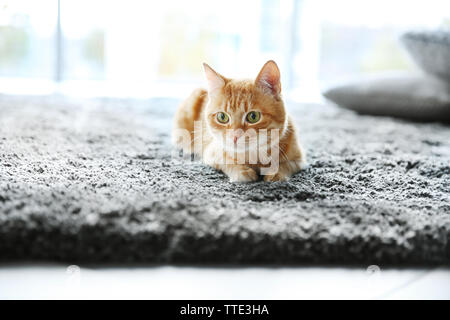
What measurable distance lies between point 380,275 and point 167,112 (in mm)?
1607

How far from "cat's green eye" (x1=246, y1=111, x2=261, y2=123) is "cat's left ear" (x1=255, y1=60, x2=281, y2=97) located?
0.26 feet

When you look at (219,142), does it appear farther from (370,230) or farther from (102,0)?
(102,0)

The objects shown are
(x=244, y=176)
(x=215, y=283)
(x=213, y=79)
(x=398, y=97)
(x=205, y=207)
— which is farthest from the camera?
(x=398, y=97)

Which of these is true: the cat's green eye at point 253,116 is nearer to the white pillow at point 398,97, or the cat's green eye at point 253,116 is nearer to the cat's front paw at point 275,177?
the cat's front paw at point 275,177

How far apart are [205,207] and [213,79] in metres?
0.48

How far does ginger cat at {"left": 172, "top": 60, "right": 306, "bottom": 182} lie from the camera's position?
1.09 m

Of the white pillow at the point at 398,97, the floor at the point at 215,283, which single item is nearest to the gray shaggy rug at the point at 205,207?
the floor at the point at 215,283

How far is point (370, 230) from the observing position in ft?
2.61

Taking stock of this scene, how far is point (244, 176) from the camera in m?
1.07

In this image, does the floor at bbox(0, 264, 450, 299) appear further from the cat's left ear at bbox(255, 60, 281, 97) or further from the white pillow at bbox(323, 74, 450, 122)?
the white pillow at bbox(323, 74, 450, 122)

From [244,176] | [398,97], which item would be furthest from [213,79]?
[398,97]

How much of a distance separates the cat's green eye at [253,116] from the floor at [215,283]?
45 centimetres

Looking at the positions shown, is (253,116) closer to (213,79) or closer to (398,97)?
(213,79)
